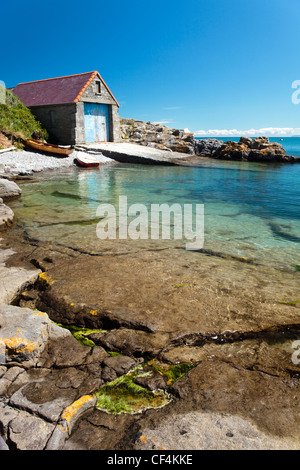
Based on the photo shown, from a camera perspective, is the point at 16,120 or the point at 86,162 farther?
the point at 16,120

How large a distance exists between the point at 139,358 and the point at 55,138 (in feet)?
92.1

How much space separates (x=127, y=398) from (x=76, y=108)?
2711cm

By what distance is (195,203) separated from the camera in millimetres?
12016

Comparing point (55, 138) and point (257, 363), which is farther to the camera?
point (55, 138)

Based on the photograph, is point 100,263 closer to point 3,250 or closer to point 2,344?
point 3,250

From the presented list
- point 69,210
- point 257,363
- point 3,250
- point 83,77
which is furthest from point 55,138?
point 257,363

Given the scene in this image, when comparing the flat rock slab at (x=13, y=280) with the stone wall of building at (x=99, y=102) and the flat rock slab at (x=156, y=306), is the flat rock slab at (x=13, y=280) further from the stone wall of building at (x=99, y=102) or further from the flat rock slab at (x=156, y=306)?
the stone wall of building at (x=99, y=102)

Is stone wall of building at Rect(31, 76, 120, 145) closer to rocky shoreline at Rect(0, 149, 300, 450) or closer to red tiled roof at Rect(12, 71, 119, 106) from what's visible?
red tiled roof at Rect(12, 71, 119, 106)

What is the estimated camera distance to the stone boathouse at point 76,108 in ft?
86.5

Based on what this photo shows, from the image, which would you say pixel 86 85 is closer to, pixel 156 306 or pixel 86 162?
pixel 86 162

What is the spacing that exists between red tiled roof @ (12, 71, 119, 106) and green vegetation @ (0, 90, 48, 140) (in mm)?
2038

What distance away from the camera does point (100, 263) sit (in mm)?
5062

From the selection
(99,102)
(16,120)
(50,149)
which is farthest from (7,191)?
(99,102)

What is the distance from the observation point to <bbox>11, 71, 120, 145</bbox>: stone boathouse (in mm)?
26359
